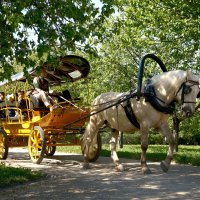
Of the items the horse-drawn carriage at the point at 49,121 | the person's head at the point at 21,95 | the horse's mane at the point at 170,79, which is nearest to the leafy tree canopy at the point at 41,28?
the horse's mane at the point at 170,79

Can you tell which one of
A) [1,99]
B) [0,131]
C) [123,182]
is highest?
[1,99]

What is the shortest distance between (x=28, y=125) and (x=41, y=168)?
7.99ft

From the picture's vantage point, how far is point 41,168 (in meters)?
12.2

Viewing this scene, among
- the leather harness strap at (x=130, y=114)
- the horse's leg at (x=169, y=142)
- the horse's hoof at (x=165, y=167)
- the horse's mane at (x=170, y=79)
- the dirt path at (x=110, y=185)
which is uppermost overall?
the horse's mane at (x=170, y=79)

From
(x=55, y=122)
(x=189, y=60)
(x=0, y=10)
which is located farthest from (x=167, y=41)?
(x=0, y=10)

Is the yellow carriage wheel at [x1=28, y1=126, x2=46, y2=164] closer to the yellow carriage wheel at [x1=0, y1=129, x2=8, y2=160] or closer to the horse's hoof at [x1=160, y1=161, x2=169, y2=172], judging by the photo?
the yellow carriage wheel at [x1=0, y1=129, x2=8, y2=160]

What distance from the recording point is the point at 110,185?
29.9 ft

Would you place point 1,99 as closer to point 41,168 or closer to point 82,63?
point 82,63

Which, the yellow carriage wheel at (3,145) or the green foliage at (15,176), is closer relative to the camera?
the green foliage at (15,176)

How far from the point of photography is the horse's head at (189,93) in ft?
33.7

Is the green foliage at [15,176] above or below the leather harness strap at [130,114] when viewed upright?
below

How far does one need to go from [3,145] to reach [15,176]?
5195 mm

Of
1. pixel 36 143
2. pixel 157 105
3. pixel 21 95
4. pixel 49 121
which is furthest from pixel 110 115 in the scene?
pixel 21 95

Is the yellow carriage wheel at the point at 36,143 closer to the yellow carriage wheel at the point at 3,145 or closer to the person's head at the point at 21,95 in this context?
the yellow carriage wheel at the point at 3,145
